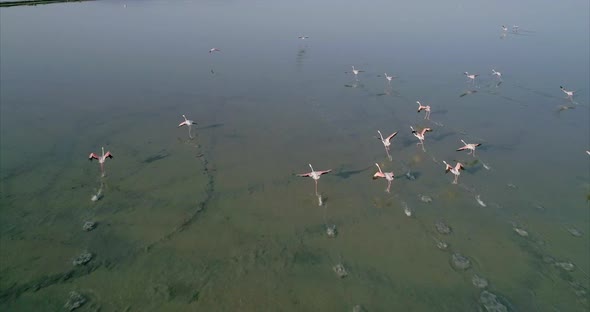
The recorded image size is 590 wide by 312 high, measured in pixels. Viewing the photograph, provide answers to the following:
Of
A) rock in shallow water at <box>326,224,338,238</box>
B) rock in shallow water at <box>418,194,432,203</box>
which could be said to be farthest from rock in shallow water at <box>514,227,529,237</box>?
rock in shallow water at <box>326,224,338,238</box>

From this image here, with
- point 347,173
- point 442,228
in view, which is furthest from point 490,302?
point 347,173

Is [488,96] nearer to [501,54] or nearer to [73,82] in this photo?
[501,54]

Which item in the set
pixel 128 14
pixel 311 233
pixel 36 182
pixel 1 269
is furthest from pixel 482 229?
pixel 128 14

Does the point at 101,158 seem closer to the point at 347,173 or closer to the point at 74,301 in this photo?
the point at 74,301

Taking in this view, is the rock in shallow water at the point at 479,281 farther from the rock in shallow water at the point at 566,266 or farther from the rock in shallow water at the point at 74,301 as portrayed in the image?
the rock in shallow water at the point at 74,301

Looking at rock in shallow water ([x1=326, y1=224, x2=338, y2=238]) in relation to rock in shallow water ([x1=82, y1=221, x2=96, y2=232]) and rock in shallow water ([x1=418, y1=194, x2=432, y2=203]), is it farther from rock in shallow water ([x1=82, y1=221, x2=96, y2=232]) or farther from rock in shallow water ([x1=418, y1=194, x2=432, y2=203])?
rock in shallow water ([x1=82, y1=221, x2=96, y2=232])

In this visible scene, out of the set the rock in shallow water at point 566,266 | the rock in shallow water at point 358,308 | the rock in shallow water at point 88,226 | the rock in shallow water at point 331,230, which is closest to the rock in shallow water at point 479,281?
the rock in shallow water at point 566,266
